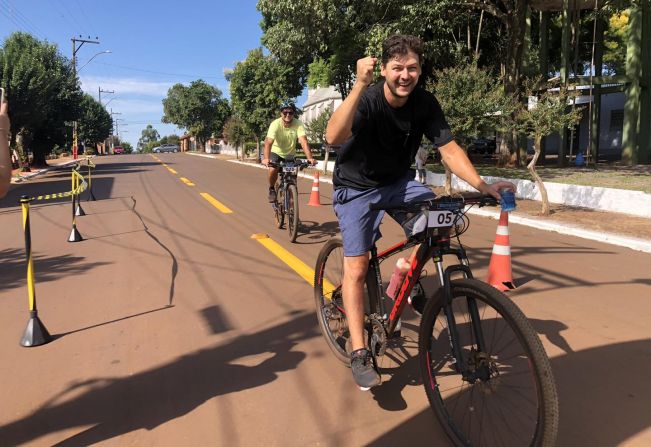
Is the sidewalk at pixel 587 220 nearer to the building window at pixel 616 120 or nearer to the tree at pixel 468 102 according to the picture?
the tree at pixel 468 102

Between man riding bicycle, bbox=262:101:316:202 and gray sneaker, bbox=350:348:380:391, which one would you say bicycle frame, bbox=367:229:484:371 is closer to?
gray sneaker, bbox=350:348:380:391

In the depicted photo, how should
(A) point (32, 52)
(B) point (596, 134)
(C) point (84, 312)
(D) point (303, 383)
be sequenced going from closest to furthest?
(D) point (303, 383) → (C) point (84, 312) → (B) point (596, 134) → (A) point (32, 52)

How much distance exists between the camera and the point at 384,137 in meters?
3.10

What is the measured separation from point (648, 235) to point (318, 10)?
12272mm

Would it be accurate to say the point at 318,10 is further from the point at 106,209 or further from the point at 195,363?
the point at 195,363

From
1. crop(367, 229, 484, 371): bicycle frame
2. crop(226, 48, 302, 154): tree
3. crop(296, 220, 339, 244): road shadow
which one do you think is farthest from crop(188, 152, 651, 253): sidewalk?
crop(226, 48, 302, 154): tree

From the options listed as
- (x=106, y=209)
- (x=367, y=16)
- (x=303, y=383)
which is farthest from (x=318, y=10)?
(x=303, y=383)

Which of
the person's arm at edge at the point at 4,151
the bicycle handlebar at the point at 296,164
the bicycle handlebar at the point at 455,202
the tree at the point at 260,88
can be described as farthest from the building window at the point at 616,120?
the person's arm at edge at the point at 4,151

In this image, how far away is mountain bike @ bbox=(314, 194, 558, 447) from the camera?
223cm

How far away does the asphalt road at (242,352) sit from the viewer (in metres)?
2.93

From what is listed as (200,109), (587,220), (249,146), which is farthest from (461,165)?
(200,109)

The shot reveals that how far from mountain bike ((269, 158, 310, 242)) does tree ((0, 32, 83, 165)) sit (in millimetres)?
13460

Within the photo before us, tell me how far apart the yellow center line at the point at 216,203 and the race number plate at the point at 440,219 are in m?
9.11

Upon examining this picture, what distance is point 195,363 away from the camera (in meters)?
3.78
